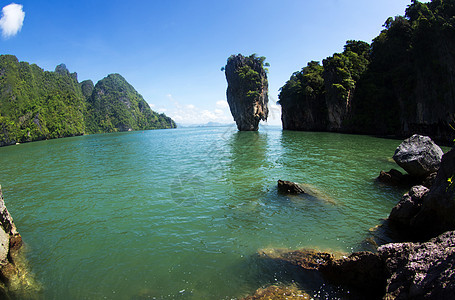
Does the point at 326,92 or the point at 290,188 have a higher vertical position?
the point at 326,92

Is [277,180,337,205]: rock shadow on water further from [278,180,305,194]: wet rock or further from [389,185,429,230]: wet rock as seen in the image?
[389,185,429,230]: wet rock

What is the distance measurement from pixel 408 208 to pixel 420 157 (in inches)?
233

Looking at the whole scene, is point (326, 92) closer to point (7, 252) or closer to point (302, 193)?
point (302, 193)

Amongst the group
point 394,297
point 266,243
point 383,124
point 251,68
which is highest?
point 251,68

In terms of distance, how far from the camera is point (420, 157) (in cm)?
1158

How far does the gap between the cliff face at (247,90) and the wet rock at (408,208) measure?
6573 centimetres

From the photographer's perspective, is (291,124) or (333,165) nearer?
(333,165)

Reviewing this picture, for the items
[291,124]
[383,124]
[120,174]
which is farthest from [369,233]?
[291,124]

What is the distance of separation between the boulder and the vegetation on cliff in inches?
915

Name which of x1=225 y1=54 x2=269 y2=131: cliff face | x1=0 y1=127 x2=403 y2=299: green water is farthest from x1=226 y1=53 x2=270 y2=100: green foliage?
x1=0 y1=127 x2=403 y2=299: green water

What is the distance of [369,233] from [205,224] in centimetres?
560

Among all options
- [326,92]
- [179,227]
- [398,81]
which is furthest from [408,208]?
[326,92]

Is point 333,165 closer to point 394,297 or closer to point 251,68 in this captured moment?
point 394,297

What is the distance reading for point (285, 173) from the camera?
15945 mm
